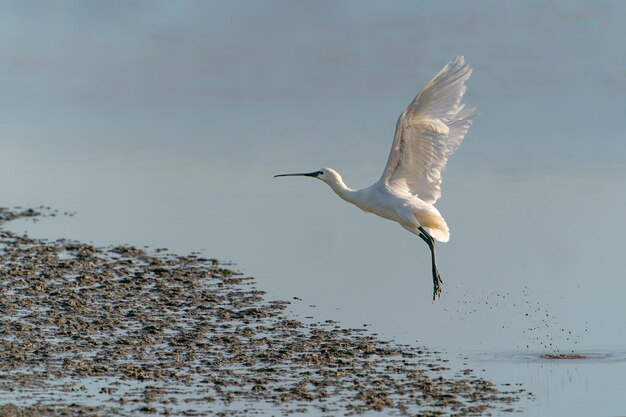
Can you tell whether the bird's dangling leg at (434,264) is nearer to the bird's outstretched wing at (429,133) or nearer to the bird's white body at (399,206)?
the bird's white body at (399,206)

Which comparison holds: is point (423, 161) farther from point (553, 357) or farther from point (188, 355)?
point (188, 355)

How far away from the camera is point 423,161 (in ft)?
64.3

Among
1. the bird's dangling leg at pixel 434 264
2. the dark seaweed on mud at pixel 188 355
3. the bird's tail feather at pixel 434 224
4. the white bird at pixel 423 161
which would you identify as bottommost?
the dark seaweed on mud at pixel 188 355

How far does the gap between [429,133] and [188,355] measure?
420 centimetres

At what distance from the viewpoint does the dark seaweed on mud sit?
15.2 metres

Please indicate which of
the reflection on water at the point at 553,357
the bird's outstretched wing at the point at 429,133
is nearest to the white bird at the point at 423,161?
the bird's outstretched wing at the point at 429,133

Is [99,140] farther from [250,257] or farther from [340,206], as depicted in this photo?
[250,257]

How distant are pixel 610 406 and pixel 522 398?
867 mm

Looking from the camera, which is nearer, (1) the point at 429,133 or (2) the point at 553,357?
(2) the point at 553,357

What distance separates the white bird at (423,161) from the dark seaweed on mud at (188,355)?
164cm

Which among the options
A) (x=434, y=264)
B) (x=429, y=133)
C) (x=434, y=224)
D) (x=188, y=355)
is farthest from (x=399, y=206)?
(x=188, y=355)

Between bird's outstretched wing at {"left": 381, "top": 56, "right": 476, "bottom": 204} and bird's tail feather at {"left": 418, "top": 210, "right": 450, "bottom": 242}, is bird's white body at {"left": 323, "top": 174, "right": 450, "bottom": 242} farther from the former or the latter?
bird's outstretched wing at {"left": 381, "top": 56, "right": 476, "bottom": 204}

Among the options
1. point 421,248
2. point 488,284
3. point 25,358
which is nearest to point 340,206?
point 421,248

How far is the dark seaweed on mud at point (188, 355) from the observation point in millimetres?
15203
